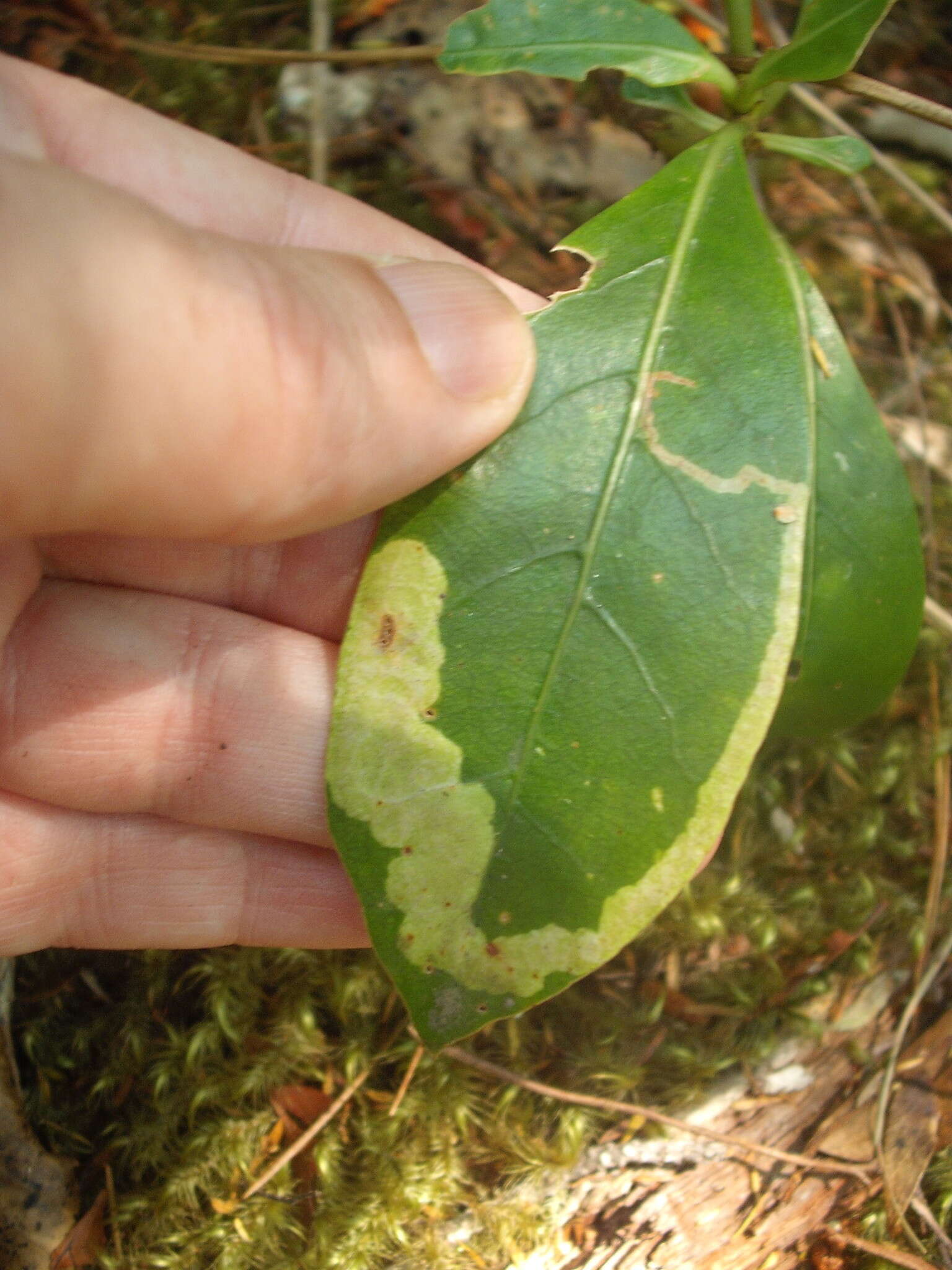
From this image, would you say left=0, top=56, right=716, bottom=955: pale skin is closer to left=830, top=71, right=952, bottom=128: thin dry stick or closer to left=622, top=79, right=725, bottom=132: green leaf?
left=622, top=79, right=725, bottom=132: green leaf

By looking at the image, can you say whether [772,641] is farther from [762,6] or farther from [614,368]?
[762,6]

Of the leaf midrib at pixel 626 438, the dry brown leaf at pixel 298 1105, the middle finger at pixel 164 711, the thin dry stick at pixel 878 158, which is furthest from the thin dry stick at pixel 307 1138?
the thin dry stick at pixel 878 158

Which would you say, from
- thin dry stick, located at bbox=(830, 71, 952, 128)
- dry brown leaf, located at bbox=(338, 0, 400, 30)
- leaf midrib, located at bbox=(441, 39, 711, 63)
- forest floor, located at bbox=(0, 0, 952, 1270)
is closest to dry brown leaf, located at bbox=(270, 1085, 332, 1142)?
forest floor, located at bbox=(0, 0, 952, 1270)

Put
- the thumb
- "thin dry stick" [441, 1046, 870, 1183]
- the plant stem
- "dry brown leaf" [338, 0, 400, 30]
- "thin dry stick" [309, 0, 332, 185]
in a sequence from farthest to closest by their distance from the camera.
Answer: "dry brown leaf" [338, 0, 400, 30] → "thin dry stick" [309, 0, 332, 185] → "thin dry stick" [441, 1046, 870, 1183] → the plant stem → the thumb

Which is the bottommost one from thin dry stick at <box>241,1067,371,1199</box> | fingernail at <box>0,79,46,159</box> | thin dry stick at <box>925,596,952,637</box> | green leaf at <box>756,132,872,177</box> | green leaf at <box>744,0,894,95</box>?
thin dry stick at <box>241,1067,371,1199</box>

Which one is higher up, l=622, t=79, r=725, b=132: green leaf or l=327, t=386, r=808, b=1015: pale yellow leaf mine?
l=622, t=79, r=725, b=132: green leaf

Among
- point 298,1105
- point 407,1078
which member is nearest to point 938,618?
point 407,1078

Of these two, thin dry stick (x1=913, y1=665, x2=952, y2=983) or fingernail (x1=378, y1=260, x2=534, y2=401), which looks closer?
fingernail (x1=378, y1=260, x2=534, y2=401)
